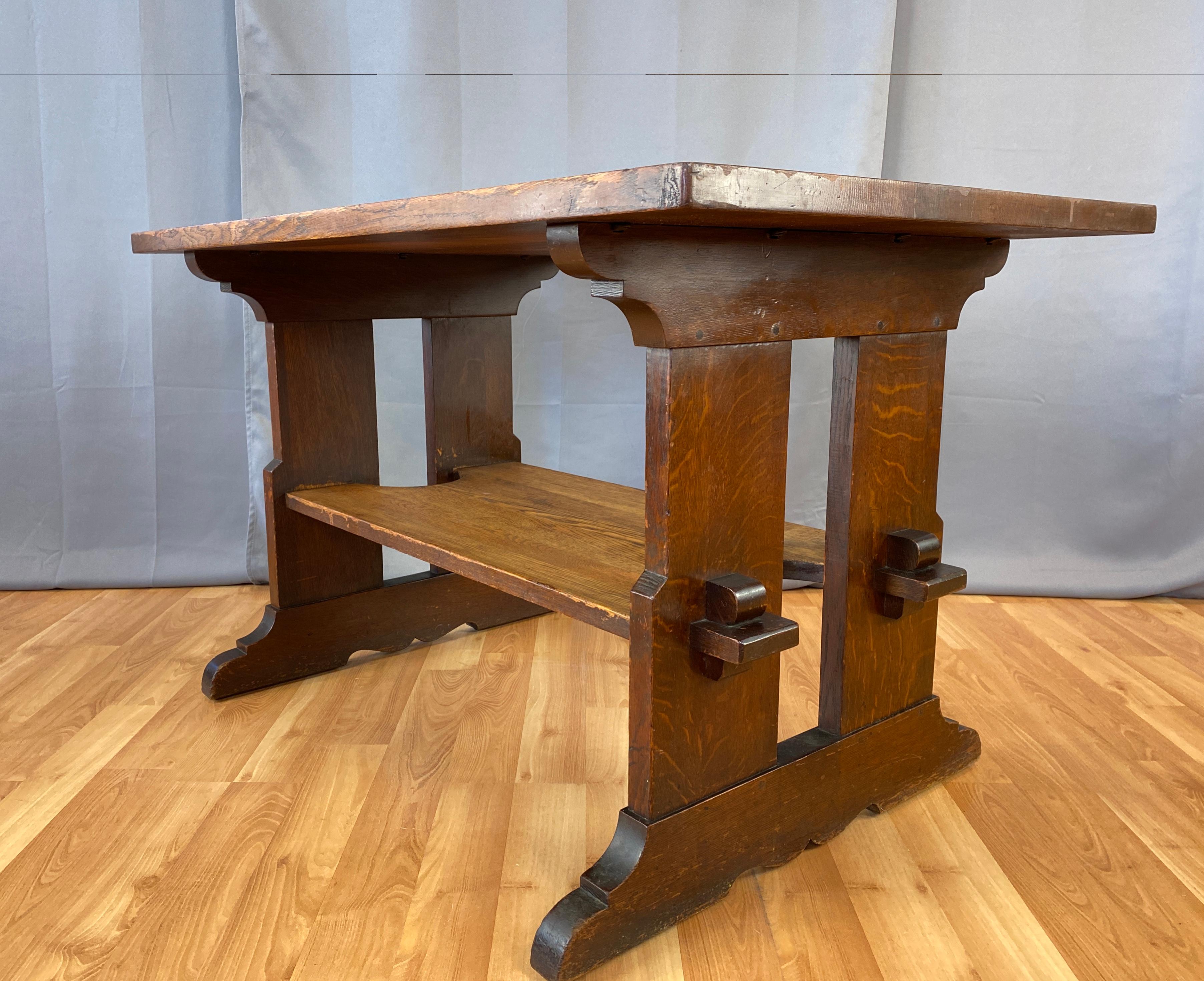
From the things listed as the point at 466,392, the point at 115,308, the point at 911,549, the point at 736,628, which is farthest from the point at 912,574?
the point at 115,308

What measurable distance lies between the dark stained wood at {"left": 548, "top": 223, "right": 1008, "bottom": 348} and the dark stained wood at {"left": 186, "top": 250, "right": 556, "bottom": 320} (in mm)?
845

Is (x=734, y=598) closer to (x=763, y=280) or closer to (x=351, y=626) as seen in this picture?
(x=763, y=280)

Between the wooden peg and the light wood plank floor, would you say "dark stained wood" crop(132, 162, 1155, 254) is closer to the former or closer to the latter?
the wooden peg

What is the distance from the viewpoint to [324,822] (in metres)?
1.37

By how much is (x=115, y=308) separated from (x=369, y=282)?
823 mm

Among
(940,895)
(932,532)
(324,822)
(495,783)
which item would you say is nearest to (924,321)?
(932,532)

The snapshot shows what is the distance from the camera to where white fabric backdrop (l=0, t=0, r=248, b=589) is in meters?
2.17

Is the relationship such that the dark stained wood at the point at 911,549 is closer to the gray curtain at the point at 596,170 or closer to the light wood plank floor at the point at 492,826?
the light wood plank floor at the point at 492,826

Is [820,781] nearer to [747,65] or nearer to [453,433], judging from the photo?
[453,433]

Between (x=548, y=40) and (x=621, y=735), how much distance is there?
149 centimetres

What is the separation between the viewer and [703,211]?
0.86 meters

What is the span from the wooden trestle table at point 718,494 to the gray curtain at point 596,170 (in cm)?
60

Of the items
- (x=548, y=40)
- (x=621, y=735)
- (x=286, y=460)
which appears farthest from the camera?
(x=548, y=40)

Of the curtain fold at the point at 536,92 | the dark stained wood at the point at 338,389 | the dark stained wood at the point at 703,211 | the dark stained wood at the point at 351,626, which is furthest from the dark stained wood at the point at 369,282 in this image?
the dark stained wood at the point at 351,626
